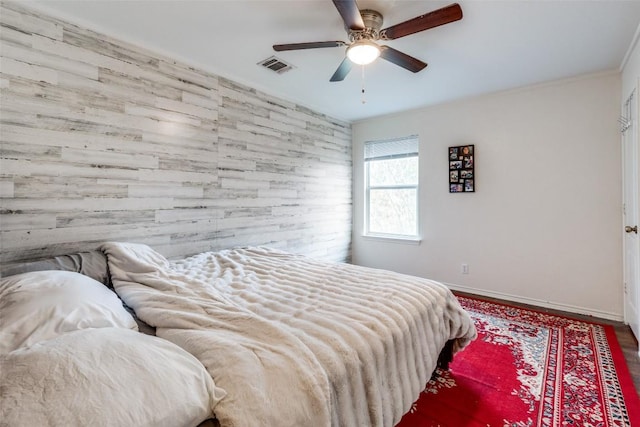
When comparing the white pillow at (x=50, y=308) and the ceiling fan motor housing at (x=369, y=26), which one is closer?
the white pillow at (x=50, y=308)

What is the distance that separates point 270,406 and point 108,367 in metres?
0.44

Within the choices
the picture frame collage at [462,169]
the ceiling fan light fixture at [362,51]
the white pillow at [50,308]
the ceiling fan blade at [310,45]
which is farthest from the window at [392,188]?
the white pillow at [50,308]

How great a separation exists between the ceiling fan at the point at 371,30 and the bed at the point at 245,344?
153 cm

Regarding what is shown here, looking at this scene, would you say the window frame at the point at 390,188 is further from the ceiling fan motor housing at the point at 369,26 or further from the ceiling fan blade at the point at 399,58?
the ceiling fan motor housing at the point at 369,26

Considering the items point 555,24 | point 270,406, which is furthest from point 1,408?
point 555,24

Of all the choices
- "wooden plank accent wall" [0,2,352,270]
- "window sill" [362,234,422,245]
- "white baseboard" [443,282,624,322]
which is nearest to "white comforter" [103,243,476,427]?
"wooden plank accent wall" [0,2,352,270]

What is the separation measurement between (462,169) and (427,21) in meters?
2.33

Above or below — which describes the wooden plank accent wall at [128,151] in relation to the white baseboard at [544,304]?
above

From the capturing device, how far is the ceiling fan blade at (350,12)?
152cm

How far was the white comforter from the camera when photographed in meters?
0.90

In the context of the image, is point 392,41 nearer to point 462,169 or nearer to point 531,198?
point 462,169

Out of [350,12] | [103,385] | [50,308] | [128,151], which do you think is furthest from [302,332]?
[128,151]

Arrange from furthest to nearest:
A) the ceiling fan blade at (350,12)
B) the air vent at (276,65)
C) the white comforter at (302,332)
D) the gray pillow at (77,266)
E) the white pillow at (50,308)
A: the air vent at (276,65) → the gray pillow at (77,266) → the ceiling fan blade at (350,12) → the white pillow at (50,308) → the white comforter at (302,332)

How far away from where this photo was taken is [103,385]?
2.21ft
